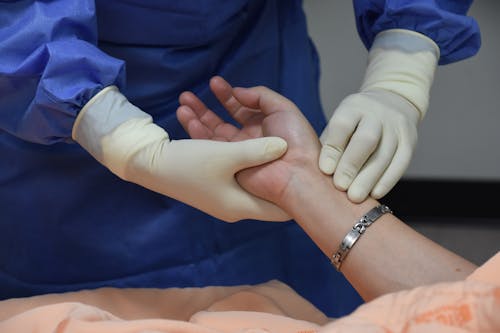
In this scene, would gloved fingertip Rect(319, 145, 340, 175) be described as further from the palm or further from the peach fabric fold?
the peach fabric fold

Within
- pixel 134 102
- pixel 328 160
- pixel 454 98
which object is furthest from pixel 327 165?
pixel 454 98

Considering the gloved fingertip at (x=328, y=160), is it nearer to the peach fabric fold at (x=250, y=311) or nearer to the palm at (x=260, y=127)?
the palm at (x=260, y=127)

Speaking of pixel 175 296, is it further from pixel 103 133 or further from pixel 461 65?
pixel 461 65

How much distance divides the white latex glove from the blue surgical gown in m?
0.03

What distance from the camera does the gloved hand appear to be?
1128 millimetres

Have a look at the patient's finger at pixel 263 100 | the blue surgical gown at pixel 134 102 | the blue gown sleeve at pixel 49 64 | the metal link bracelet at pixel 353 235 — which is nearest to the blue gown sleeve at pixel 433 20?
the blue surgical gown at pixel 134 102

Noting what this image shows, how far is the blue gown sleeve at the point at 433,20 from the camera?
124cm

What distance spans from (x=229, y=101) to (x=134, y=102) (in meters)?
0.16

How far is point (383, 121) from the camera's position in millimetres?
1162

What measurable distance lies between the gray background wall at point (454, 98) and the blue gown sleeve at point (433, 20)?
980 mm

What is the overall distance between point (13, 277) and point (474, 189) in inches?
58.4

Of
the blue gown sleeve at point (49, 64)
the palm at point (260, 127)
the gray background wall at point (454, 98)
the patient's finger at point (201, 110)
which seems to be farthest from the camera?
the gray background wall at point (454, 98)

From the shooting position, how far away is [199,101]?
1.28 m

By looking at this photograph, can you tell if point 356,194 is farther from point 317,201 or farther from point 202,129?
point 202,129
